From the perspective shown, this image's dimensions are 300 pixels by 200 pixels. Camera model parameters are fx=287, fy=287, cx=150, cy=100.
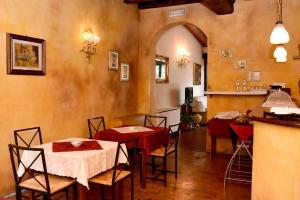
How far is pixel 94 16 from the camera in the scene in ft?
17.1

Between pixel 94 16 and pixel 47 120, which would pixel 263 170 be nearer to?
pixel 47 120

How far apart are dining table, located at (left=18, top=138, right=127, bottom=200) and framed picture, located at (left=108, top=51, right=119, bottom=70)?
2.70 metres

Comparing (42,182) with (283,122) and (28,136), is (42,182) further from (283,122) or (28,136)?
(283,122)

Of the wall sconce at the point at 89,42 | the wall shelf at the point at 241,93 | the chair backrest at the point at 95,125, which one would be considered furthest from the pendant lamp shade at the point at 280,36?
the chair backrest at the point at 95,125

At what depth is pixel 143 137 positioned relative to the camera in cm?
409

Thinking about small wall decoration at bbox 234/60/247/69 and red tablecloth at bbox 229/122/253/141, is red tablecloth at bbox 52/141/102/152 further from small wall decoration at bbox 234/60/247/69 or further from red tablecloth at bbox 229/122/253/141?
small wall decoration at bbox 234/60/247/69

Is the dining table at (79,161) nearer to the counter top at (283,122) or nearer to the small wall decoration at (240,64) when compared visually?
the counter top at (283,122)

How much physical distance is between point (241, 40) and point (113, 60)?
8.72ft

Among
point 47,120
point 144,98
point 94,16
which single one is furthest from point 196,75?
point 47,120

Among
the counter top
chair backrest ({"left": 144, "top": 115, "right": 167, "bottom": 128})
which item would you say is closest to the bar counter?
the counter top

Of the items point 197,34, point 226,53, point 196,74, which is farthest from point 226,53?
point 196,74

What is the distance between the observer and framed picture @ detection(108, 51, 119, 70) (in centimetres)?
566

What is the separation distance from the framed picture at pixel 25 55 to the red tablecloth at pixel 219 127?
3332 mm

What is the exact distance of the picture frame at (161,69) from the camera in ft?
25.0
